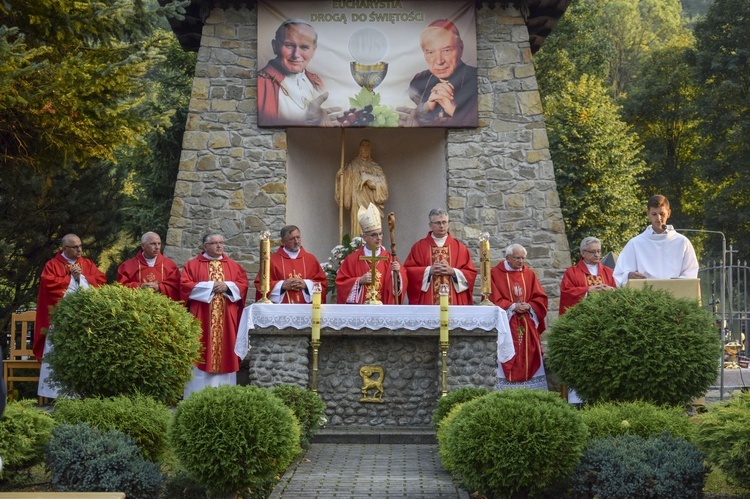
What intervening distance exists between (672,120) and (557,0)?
20637mm

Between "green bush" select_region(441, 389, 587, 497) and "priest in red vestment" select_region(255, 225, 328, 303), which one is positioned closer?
"green bush" select_region(441, 389, 587, 497)

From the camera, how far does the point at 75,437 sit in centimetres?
748

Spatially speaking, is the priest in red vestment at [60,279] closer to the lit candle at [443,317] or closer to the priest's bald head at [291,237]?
the priest's bald head at [291,237]

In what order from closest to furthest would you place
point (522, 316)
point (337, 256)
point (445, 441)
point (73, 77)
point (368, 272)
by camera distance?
point (445, 441) → point (73, 77) → point (368, 272) → point (522, 316) → point (337, 256)

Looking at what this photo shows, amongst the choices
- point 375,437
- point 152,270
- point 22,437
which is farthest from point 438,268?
point 22,437

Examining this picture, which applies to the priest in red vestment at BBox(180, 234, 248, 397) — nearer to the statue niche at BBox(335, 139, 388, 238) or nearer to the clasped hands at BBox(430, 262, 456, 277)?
the clasped hands at BBox(430, 262, 456, 277)

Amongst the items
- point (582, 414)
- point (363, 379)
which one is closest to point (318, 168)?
point (363, 379)

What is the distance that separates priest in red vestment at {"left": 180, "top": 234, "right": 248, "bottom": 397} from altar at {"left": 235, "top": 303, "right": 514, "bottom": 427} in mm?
1392

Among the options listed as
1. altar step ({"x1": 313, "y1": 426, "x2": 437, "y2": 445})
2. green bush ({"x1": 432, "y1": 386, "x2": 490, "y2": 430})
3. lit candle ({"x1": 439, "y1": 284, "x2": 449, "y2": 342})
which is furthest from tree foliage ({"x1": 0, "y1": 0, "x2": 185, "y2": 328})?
green bush ({"x1": 432, "y1": 386, "x2": 490, "y2": 430})

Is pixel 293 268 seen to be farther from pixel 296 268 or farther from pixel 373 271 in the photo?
pixel 373 271

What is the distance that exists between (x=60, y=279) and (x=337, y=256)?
323 cm

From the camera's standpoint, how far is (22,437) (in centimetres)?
751

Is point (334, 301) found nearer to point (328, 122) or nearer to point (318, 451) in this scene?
point (328, 122)

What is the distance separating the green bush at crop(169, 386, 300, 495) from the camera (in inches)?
277
